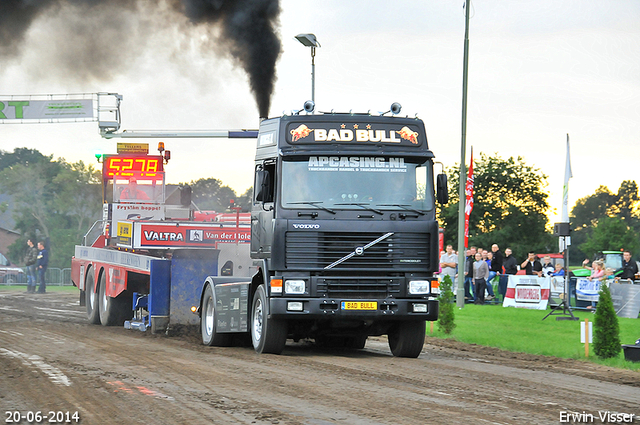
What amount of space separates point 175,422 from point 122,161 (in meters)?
14.9

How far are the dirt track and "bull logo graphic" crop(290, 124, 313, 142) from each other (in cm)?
330

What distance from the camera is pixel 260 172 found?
13.2 meters

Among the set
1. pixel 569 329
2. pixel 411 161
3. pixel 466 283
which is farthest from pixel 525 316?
pixel 411 161

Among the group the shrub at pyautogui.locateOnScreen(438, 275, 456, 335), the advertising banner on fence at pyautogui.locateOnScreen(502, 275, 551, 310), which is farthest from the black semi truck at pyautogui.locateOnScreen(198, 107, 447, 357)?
the advertising banner on fence at pyautogui.locateOnScreen(502, 275, 551, 310)

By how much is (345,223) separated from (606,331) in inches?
182

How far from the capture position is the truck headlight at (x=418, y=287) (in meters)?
13.0

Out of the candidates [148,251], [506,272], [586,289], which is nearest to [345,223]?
[148,251]

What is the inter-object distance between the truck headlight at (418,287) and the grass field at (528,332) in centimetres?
305

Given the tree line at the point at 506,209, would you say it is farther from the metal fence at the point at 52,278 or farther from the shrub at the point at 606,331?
the shrub at the point at 606,331

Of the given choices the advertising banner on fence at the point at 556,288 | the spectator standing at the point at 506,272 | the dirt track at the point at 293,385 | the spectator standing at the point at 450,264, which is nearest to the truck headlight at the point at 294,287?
the dirt track at the point at 293,385

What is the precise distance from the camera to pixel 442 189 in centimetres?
1295

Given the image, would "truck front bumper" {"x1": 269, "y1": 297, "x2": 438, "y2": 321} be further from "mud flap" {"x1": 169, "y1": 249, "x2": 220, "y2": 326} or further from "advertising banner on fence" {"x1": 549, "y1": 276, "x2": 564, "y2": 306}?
"advertising banner on fence" {"x1": 549, "y1": 276, "x2": 564, "y2": 306}

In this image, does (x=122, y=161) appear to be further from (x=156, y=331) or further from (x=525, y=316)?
(x=525, y=316)

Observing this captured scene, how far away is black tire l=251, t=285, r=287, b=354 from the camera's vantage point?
13250 mm
